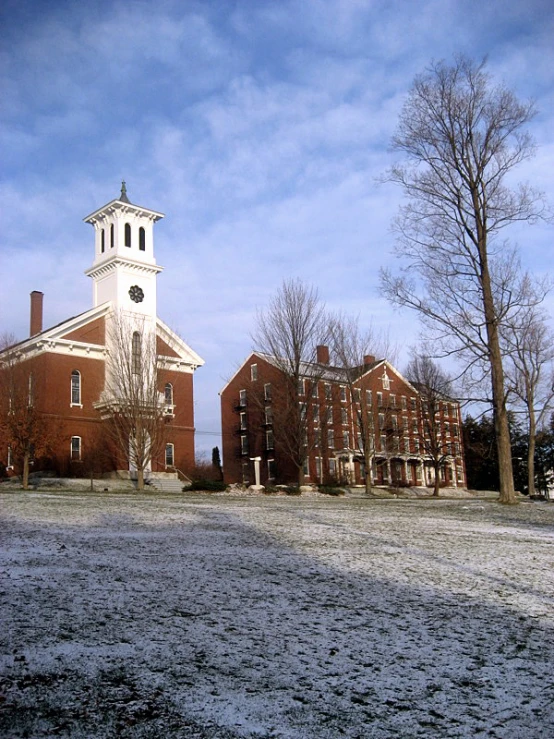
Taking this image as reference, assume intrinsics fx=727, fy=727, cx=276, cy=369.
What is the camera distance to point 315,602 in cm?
677

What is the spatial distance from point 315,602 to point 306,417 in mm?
29534

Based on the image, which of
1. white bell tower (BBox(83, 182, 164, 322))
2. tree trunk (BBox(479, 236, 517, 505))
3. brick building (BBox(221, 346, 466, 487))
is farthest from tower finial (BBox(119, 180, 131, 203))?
tree trunk (BBox(479, 236, 517, 505))

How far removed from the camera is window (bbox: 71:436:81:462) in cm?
4103

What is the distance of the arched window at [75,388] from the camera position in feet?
138

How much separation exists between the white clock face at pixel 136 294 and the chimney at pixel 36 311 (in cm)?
685

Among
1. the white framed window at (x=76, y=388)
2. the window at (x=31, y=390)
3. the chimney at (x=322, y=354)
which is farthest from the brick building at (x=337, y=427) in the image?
the window at (x=31, y=390)

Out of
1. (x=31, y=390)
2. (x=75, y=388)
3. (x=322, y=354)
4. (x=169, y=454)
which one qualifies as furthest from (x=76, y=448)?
(x=322, y=354)

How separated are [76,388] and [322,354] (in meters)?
14.5

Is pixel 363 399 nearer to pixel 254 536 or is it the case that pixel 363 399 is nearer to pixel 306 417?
pixel 306 417

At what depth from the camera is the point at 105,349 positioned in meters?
42.4

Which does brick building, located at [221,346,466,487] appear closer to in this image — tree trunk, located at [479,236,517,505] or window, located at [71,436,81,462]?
window, located at [71,436,81,462]

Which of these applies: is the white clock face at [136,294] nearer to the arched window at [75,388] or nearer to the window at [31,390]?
the arched window at [75,388]

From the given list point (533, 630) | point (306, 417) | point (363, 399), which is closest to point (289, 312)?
point (306, 417)

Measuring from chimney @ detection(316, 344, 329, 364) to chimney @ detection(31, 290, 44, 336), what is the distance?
1922 centimetres
